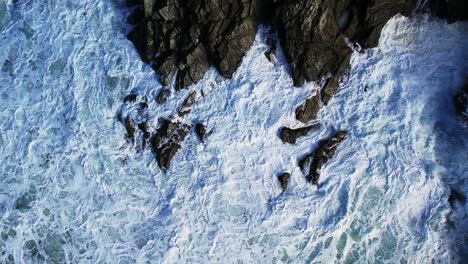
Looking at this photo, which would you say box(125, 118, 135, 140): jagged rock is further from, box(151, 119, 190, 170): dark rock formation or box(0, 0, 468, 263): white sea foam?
box(151, 119, 190, 170): dark rock formation

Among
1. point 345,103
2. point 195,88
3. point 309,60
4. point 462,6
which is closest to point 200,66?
point 195,88

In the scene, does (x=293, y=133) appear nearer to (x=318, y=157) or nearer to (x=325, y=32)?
(x=318, y=157)

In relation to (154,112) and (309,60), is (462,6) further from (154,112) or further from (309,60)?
(154,112)

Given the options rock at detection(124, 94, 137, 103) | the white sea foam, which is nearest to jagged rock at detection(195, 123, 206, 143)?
the white sea foam

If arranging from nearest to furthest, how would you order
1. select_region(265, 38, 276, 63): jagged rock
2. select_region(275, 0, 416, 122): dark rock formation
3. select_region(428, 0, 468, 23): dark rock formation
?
select_region(275, 0, 416, 122): dark rock formation → select_region(428, 0, 468, 23): dark rock formation → select_region(265, 38, 276, 63): jagged rock

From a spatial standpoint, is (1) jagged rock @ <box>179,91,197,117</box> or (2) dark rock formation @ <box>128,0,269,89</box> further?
(1) jagged rock @ <box>179,91,197,117</box>

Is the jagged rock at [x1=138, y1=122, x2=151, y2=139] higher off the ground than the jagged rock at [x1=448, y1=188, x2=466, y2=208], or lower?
lower
